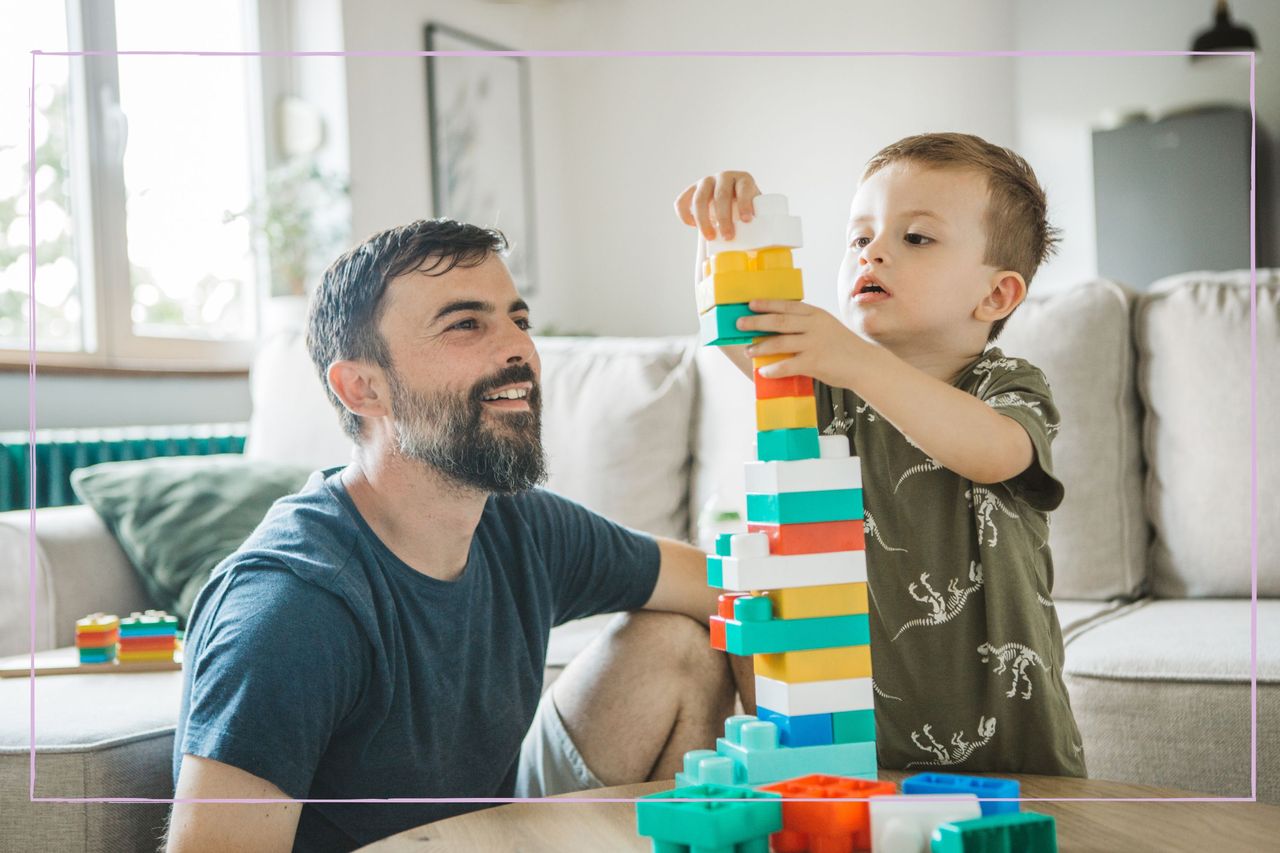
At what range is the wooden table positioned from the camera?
0.65 meters

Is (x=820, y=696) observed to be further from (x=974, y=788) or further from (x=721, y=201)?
(x=721, y=201)

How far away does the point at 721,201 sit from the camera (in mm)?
680

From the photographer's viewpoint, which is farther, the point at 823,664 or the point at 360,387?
the point at 360,387

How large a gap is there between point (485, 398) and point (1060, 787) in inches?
18.4

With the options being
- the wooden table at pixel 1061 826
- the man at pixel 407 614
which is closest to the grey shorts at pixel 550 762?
the man at pixel 407 614

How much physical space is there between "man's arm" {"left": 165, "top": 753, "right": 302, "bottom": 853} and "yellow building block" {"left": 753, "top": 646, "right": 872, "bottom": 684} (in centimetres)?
36

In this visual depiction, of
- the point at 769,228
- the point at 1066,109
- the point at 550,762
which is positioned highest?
the point at 1066,109

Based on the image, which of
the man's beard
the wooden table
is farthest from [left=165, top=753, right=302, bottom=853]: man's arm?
the man's beard

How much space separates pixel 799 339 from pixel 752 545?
0.12m

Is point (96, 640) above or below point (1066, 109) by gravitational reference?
below

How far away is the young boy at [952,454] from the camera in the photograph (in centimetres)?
71

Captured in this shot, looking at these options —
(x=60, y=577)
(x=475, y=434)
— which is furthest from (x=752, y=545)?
(x=60, y=577)

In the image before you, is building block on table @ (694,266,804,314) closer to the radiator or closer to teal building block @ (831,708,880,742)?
teal building block @ (831,708,880,742)

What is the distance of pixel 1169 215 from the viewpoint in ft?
3.23
